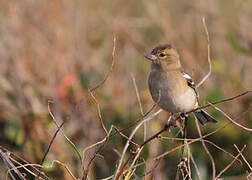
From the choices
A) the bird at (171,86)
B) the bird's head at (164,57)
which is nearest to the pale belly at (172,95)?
the bird at (171,86)

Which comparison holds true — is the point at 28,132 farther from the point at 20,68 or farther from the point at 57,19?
the point at 57,19

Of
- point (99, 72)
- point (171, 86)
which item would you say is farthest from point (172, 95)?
point (99, 72)

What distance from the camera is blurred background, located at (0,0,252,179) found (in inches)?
216

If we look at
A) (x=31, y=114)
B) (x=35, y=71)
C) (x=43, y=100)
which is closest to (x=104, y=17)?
(x=35, y=71)

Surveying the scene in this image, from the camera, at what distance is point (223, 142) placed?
562 centimetres

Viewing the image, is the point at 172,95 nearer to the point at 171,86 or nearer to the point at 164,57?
the point at 171,86

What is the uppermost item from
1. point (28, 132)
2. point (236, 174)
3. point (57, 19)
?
point (57, 19)

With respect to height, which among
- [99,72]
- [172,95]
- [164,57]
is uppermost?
[164,57]

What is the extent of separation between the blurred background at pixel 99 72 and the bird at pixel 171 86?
0.79 meters

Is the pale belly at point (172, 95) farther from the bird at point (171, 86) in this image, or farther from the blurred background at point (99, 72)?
the blurred background at point (99, 72)

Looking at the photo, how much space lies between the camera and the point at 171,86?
418 centimetres

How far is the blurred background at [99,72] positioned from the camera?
5.49 meters

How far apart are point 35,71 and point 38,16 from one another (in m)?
0.84

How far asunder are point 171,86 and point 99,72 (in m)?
2.56
